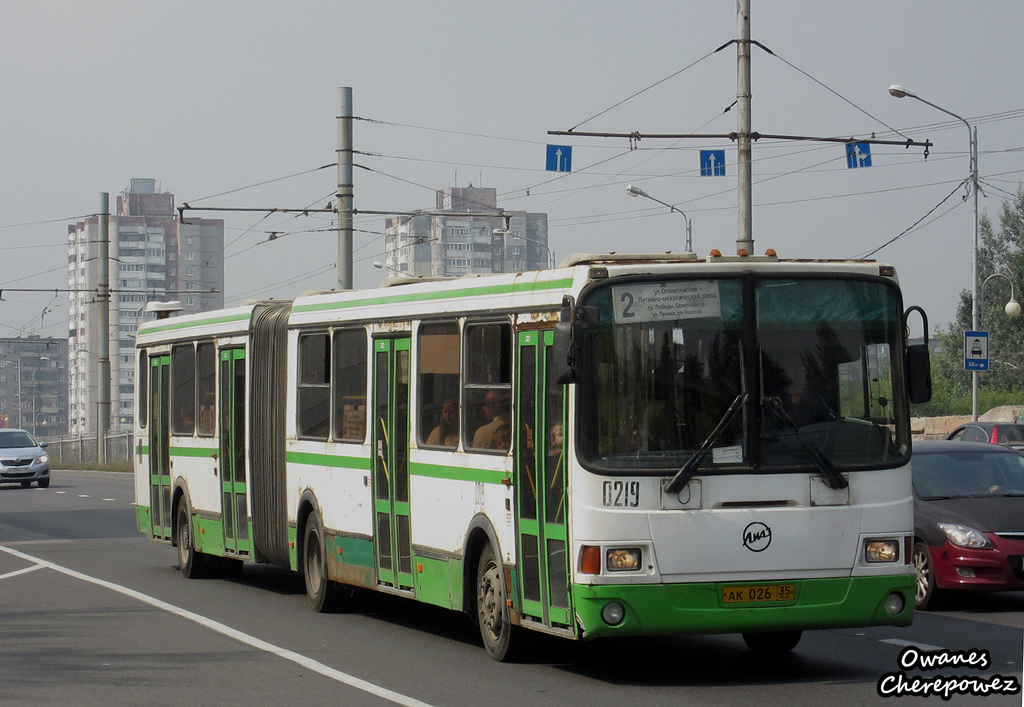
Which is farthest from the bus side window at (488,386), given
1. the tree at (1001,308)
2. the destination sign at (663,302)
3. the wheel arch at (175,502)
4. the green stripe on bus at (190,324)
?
the tree at (1001,308)

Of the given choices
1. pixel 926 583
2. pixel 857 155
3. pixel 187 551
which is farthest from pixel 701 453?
pixel 857 155

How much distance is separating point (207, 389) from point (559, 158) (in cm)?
1215

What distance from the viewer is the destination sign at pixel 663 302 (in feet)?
31.8

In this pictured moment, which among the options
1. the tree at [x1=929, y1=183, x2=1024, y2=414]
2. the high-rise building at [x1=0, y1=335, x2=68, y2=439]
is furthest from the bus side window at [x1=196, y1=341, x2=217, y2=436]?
the high-rise building at [x1=0, y1=335, x2=68, y2=439]

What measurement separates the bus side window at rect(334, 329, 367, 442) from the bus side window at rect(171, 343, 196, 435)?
4.31 m

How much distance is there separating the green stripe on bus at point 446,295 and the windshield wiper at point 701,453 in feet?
4.12

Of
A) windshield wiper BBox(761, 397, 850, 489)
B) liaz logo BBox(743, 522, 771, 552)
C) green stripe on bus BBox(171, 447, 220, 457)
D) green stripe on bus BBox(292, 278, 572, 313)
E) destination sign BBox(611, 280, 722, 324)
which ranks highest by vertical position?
green stripe on bus BBox(292, 278, 572, 313)

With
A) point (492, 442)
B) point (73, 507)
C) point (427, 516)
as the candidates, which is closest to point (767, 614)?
point (492, 442)

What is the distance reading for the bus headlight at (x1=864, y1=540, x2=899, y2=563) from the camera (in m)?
9.83

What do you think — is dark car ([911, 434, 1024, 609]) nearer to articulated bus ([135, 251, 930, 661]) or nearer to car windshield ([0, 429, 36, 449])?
articulated bus ([135, 251, 930, 661])

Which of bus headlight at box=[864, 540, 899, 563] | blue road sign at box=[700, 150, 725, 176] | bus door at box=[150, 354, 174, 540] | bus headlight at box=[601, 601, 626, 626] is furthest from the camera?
A: blue road sign at box=[700, 150, 725, 176]

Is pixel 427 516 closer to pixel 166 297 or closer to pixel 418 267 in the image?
pixel 418 267

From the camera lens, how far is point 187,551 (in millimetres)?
17734

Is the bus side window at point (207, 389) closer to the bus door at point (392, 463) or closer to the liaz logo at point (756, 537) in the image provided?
the bus door at point (392, 463)
